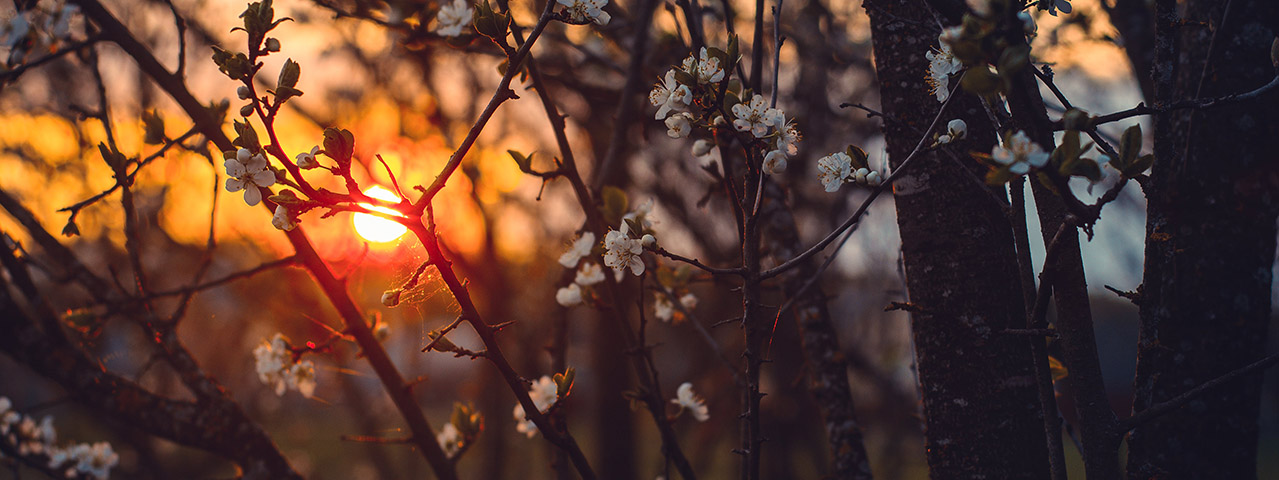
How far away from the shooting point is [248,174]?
41.1 inches

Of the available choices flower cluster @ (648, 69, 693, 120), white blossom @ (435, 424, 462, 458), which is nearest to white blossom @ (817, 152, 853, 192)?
flower cluster @ (648, 69, 693, 120)

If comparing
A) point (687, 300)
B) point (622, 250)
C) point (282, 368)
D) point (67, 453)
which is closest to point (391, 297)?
point (622, 250)

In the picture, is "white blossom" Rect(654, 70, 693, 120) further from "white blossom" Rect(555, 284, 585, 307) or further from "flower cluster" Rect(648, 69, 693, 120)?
"white blossom" Rect(555, 284, 585, 307)

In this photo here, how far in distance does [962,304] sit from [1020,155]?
514 mm

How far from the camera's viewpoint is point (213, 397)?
1.79m

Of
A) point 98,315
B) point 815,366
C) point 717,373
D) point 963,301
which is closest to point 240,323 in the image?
point 717,373

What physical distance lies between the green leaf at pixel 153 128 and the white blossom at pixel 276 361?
21.3 inches

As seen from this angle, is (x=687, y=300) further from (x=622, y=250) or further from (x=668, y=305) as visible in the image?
(x=622, y=250)

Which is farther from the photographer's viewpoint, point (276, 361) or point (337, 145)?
point (276, 361)

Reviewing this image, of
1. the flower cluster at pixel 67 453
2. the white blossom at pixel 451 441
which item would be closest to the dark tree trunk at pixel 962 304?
the white blossom at pixel 451 441

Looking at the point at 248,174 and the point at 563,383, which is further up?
the point at 248,174

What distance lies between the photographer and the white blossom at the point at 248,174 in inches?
40.2

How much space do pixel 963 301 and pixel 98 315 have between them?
1987mm

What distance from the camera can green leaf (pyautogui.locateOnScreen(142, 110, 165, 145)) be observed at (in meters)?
1.54
